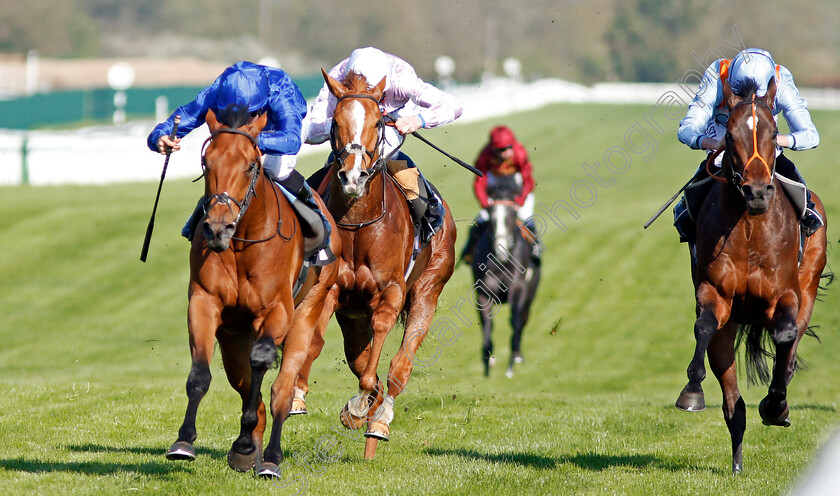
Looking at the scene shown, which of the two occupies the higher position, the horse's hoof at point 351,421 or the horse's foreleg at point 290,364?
the horse's foreleg at point 290,364

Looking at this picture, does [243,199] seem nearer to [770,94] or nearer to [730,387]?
[770,94]

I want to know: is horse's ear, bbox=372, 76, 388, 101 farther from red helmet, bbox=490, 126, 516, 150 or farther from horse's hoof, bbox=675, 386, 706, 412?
red helmet, bbox=490, 126, 516, 150

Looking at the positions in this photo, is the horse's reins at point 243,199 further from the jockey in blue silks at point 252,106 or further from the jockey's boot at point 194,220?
the jockey's boot at point 194,220

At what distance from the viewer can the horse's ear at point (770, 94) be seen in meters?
6.10

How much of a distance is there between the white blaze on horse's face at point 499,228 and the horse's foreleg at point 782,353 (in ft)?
21.6

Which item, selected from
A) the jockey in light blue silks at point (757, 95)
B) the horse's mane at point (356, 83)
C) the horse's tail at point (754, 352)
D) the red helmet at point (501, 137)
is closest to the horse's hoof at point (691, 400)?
the jockey in light blue silks at point (757, 95)

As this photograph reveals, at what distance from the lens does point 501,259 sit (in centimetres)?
1281

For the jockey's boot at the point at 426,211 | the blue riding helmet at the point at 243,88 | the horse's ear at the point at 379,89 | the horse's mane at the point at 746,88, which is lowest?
the jockey's boot at the point at 426,211

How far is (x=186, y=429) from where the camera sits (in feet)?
16.8

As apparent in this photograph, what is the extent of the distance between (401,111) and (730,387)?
9.65ft

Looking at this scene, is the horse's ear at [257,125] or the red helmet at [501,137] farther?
the red helmet at [501,137]

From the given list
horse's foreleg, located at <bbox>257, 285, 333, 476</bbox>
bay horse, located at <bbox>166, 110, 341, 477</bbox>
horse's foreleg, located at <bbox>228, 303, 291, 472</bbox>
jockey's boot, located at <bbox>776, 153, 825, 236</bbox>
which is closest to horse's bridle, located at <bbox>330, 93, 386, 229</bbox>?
bay horse, located at <bbox>166, 110, 341, 477</bbox>

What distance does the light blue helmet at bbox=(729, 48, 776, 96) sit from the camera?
6102 millimetres

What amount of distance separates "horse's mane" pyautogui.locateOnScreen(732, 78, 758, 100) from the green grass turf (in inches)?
88.0
